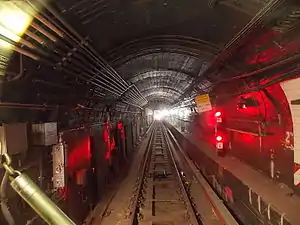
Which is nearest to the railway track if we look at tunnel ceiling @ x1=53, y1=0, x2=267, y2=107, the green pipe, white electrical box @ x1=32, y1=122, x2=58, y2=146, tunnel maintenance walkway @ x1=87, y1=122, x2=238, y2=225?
tunnel maintenance walkway @ x1=87, y1=122, x2=238, y2=225

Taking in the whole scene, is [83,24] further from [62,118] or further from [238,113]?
[238,113]

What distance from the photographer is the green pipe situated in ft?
8.78

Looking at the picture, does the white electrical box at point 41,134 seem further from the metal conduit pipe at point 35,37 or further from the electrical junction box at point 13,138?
the metal conduit pipe at point 35,37

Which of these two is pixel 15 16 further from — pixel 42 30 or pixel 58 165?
pixel 58 165

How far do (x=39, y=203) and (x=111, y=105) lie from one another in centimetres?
943

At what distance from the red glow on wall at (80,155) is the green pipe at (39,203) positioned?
3.34 metres

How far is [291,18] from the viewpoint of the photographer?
475 cm

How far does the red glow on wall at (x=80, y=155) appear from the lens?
247 inches

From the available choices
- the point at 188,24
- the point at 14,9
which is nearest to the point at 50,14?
the point at 14,9

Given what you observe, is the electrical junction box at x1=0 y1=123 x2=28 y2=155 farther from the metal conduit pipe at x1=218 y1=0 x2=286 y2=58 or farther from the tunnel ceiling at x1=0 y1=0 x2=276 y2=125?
the metal conduit pipe at x1=218 y1=0 x2=286 y2=58

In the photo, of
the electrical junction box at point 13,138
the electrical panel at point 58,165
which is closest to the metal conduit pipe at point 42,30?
the electrical junction box at point 13,138

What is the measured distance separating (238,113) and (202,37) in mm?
2541

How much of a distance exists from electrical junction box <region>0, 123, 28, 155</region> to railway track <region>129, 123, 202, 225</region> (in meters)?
3.83

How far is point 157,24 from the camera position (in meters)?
7.58
